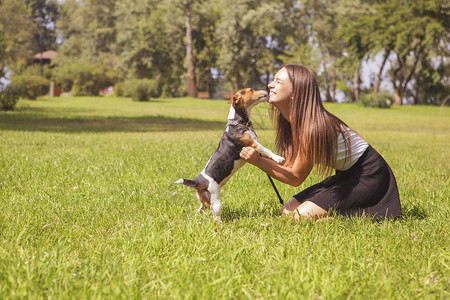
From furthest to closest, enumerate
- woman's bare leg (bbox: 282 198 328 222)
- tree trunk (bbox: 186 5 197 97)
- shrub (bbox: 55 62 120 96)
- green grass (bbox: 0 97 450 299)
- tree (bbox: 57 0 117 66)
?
tree (bbox: 57 0 117 66) < tree trunk (bbox: 186 5 197 97) < shrub (bbox: 55 62 120 96) < woman's bare leg (bbox: 282 198 328 222) < green grass (bbox: 0 97 450 299)

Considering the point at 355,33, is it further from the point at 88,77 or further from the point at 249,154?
the point at 249,154

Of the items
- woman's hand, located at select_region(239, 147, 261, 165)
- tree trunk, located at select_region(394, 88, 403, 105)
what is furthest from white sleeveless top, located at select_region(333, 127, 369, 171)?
tree trunk, located at select_region(394, 88, 403, 105)

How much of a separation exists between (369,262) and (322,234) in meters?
0.63

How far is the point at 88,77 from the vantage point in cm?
5162

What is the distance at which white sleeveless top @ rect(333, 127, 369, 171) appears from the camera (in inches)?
169

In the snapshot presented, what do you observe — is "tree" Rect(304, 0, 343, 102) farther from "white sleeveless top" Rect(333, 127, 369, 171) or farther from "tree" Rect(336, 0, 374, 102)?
"white sleeveless top" Rect(333, 127, 369, 171)

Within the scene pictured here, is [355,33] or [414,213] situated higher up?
[355,33]

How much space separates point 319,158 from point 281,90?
0.72 m

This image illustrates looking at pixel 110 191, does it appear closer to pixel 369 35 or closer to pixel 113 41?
pixel 369 35

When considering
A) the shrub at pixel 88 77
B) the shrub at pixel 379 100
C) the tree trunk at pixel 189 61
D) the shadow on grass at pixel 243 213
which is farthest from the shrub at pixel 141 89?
the shadow on grass at pixel 243 213

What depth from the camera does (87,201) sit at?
5.02 meters

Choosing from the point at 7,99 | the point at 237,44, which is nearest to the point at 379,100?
the point at 237,44

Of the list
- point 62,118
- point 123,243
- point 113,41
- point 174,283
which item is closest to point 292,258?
point 174,283

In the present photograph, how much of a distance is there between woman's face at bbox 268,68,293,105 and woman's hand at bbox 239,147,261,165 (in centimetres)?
61
